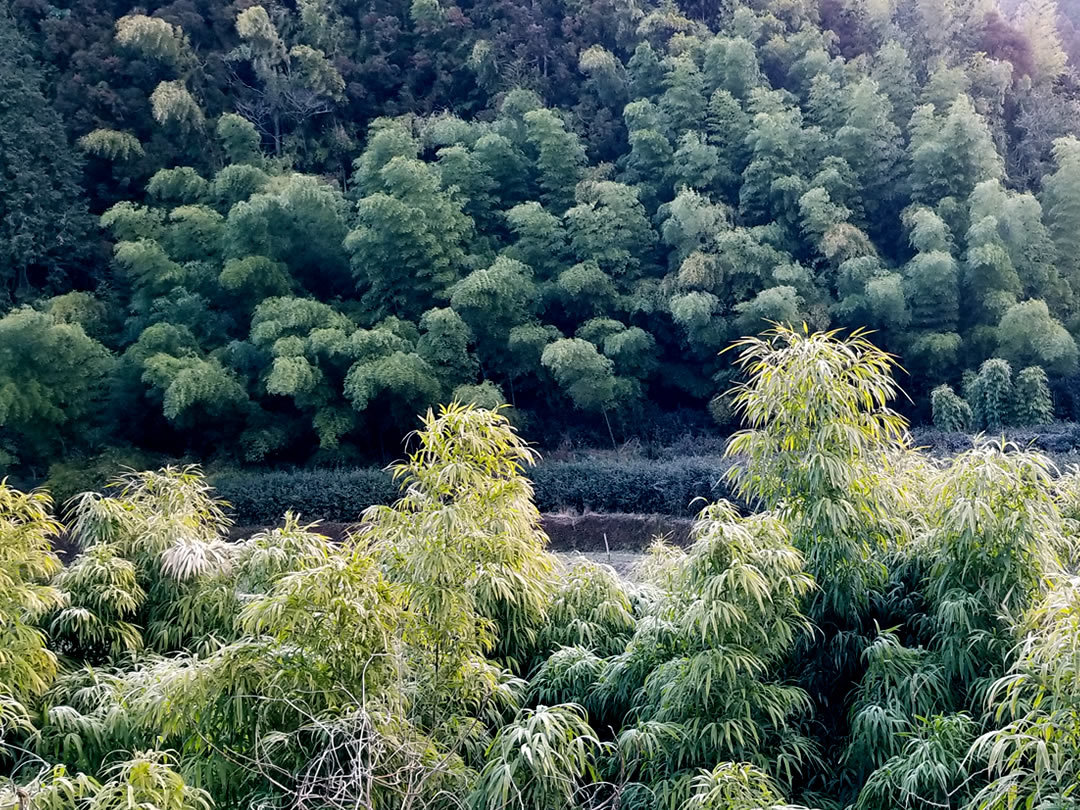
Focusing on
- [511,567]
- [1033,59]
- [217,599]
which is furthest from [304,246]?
[1033,59]

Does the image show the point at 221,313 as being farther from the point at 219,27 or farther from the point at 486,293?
the point at 219,27

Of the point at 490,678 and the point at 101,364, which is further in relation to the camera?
the point at 101,364


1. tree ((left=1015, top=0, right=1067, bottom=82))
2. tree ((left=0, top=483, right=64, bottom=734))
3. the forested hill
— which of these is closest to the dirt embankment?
the forested hill

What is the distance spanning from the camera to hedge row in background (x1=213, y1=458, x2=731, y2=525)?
31.5 feet

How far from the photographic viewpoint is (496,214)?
12.0 metres

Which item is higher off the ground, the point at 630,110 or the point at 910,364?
the point at 630,110

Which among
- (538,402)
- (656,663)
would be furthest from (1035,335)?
(656,663)

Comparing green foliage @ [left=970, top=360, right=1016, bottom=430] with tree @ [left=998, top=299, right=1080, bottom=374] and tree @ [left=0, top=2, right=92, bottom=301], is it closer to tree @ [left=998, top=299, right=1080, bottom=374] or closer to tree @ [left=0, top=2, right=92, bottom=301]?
tree @ [left=998, top=299, right=1080, bottom=374]

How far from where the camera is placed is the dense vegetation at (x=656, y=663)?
2.48 metres

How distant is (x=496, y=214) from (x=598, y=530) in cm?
463

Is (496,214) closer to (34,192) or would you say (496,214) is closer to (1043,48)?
(34,192)

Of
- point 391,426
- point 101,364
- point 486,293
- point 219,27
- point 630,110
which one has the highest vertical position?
point 219,27

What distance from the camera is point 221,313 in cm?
1123

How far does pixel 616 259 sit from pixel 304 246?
3790mm
